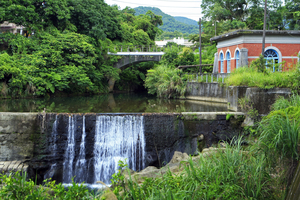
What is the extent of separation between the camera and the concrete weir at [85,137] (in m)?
10.2

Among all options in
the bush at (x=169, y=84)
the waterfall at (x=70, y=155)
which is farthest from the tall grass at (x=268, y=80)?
the bush at (x=169, y=84)

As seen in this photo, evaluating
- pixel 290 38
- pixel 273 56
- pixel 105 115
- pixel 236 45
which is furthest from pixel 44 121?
pixel 290 38

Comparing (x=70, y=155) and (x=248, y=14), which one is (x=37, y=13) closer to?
(x=70, y=155)

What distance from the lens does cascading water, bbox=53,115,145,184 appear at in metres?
10.1

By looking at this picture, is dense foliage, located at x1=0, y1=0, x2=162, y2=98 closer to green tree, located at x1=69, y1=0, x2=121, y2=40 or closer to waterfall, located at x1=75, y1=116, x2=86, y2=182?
green tree, located at x1=69, y1=0, x2=121, y2=40

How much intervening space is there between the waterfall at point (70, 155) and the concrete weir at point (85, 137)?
0.12ft

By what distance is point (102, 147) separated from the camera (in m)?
10.5

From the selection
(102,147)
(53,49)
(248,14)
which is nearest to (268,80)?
(102,147)

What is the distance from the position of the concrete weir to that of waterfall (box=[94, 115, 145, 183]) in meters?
0.04

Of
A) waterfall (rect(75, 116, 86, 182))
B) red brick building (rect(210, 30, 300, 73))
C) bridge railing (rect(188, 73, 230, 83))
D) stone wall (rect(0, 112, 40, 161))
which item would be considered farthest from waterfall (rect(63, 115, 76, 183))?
red brick building (rect(210, 30, 300, 73))

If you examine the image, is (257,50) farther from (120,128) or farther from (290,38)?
(120,128)

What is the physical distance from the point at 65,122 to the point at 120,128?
2.22m

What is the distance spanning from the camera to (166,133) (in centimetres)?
1073

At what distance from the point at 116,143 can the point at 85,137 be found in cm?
129
